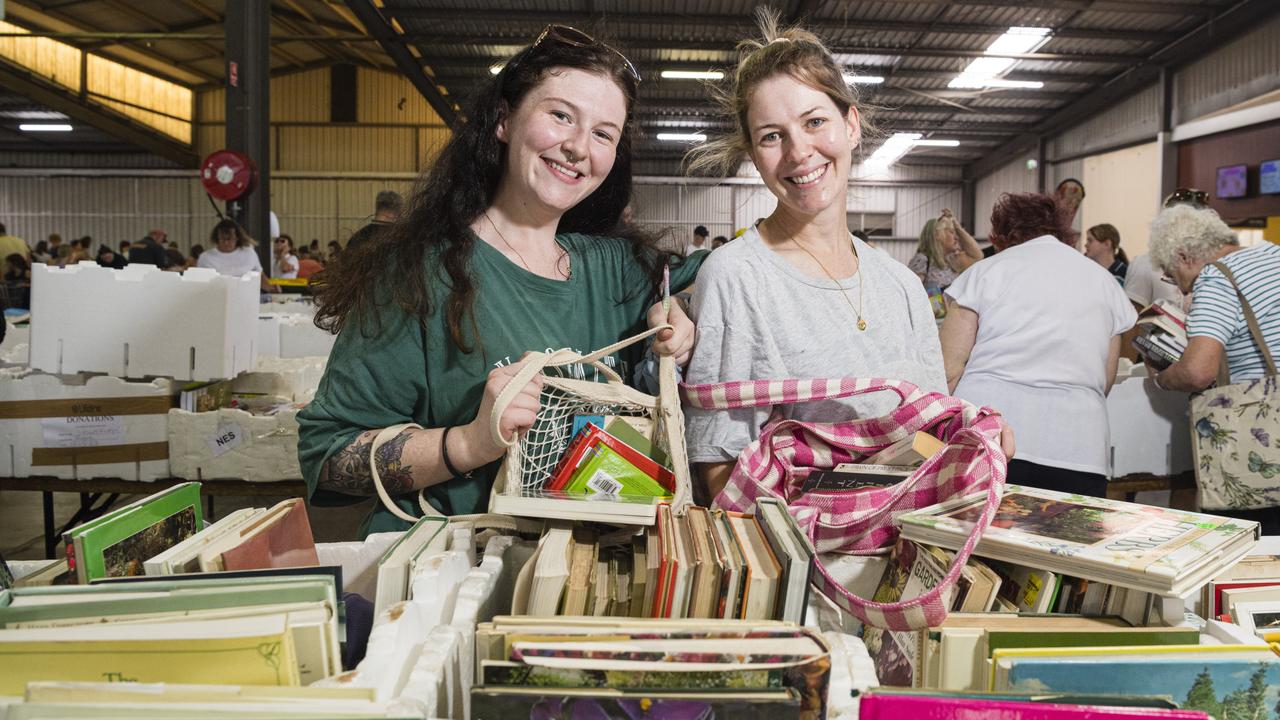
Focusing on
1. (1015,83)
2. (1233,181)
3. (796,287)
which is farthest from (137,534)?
(1015,83)

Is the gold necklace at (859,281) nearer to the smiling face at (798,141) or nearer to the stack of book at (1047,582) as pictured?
the smiling face at (798,141)

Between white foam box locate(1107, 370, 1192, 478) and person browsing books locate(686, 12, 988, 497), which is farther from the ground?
person browsing books locate(686, 12, 988, 497)

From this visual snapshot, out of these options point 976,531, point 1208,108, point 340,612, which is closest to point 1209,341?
point 976,531

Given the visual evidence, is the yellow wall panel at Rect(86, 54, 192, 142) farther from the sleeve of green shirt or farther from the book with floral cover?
the book with floral cover

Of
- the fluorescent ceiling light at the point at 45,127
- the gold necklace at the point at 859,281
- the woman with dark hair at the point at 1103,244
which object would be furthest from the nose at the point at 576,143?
the fluorescent ceiling light at the point at 45,127

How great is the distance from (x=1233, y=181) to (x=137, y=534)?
13892 mm

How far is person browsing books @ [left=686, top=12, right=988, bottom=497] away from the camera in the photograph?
144cm

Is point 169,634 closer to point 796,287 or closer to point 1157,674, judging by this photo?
point 1157,674

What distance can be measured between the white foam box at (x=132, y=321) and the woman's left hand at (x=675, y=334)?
→ 2.08m

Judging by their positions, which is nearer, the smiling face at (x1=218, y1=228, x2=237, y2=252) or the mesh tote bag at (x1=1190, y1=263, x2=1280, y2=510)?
the mesh tote bag at (x1=1190, y1=263, x2=1280, y2=510)

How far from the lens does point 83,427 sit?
10.1 feet

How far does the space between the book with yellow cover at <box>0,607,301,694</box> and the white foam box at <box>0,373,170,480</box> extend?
2608 millimetres

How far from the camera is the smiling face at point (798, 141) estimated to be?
147 centimetres

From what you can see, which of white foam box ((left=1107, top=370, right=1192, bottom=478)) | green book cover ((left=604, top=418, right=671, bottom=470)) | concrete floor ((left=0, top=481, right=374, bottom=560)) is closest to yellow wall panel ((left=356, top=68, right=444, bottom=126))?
concrete floor ((left=0, top=481, right=374, bottom=560))
